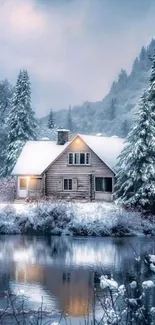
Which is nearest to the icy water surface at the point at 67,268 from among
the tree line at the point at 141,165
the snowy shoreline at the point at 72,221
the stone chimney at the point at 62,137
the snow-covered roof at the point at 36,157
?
the snowy shoreline at the point at 72,221

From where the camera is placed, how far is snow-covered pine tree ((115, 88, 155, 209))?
1606 inches

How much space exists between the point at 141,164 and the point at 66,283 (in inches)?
858

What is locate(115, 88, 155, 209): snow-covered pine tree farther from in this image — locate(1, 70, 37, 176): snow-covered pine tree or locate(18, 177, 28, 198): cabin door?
locate(1, 70, 37, 176): snow-covered pine tree

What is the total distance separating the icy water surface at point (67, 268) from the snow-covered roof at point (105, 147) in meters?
16.3

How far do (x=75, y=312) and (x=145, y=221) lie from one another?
77.9ft

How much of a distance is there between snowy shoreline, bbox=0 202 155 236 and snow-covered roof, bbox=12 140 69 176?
527 inches

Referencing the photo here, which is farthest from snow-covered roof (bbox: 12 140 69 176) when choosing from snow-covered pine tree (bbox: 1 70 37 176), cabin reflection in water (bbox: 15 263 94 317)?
cabin reflection in water (bbox: 15 263 94 317)

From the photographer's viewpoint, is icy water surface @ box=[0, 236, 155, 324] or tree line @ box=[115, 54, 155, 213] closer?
icy water surface @ box=[0, 236, 155, 324]

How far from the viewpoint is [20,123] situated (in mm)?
65562

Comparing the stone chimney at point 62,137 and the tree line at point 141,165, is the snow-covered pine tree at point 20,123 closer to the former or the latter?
the stone chimney at point 62,137

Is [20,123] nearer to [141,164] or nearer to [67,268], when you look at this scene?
[141,164]

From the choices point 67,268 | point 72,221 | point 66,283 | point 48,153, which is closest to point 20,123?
point 48,153

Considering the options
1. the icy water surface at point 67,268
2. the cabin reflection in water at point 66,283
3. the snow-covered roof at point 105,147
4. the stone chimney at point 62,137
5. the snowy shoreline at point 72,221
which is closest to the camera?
the cabin reflection in water at point 66,283

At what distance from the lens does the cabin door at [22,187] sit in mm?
52897
